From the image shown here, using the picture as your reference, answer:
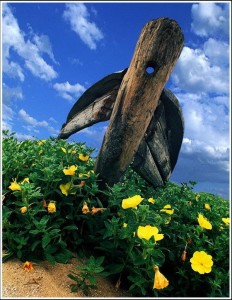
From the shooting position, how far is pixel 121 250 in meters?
3.28

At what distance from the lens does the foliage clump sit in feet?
9.71

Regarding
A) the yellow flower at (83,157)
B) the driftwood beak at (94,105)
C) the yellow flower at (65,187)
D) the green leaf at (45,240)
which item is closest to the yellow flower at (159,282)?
the green leaf at (45,240)

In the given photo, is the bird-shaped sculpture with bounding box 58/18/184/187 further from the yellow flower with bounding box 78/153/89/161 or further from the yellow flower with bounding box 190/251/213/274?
the yellow flower with bounding box 190/251/213/274

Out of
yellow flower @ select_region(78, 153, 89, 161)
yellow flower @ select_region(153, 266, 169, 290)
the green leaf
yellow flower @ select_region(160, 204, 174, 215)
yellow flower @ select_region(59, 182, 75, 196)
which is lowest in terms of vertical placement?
yellow flower @ select_region(153, 266, 169, 290)

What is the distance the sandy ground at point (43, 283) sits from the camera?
2.69 meters

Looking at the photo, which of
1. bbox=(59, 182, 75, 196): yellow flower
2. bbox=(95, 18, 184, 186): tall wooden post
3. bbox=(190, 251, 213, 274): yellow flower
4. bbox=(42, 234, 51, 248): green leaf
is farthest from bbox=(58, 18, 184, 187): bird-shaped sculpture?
bbox=(190, 251, 213, 274): yellow flower

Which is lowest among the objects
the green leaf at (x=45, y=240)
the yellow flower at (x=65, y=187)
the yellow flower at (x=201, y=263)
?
the green leaf at (x=45, y=240)

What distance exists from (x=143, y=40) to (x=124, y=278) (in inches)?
86.9

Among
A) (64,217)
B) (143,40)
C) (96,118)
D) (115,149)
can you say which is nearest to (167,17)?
(143,40)

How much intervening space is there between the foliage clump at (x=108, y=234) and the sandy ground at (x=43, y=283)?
7 centimetres

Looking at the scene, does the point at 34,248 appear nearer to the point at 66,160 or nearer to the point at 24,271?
the point at 24,271

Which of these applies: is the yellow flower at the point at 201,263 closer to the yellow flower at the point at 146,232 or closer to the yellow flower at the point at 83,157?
the yellow flower at the point at 146,232

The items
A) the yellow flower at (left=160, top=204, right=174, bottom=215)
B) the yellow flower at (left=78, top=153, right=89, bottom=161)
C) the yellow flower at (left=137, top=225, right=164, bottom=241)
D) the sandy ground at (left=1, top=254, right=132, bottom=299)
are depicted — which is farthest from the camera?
the yellow flower at (left=78, top=153, right=89, bottom=161)

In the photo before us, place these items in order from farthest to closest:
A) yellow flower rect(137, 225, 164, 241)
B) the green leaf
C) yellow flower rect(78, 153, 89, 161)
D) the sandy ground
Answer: yellow flower rect(78, 153, 89, 161)
the green leaf
yellow flower rect(137, 225, 164, 241)
the sandy ground
